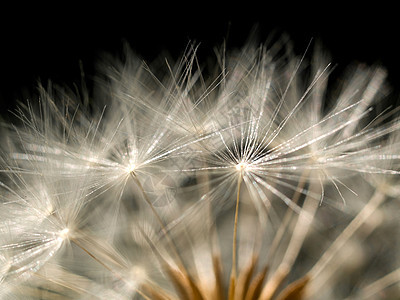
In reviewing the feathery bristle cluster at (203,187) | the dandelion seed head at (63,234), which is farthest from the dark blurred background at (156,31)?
the dandelion seed head at (63,234)

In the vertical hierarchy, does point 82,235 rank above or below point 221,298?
above

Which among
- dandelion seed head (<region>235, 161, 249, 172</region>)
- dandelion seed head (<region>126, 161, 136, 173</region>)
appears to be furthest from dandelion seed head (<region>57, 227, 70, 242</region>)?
dandelion seed head (<region>235, 161, 249, 172</region>)

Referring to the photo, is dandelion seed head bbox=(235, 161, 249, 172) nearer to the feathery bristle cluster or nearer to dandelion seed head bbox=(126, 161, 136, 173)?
the feathery bristle cluster

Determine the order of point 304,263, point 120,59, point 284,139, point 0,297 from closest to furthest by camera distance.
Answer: point 0,297 < point 284,139 < point 304,263 < point 120,59

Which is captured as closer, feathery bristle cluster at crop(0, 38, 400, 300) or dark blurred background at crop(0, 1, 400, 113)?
feathery bristle cluster at crop(0, 38, 400, 300)

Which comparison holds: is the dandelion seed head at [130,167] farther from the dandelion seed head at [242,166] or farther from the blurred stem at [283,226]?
the blurred stem at [283,226]

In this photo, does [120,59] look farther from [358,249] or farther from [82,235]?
[358,249]

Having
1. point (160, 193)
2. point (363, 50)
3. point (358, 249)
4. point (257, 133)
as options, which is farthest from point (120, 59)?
point (358, 249)
